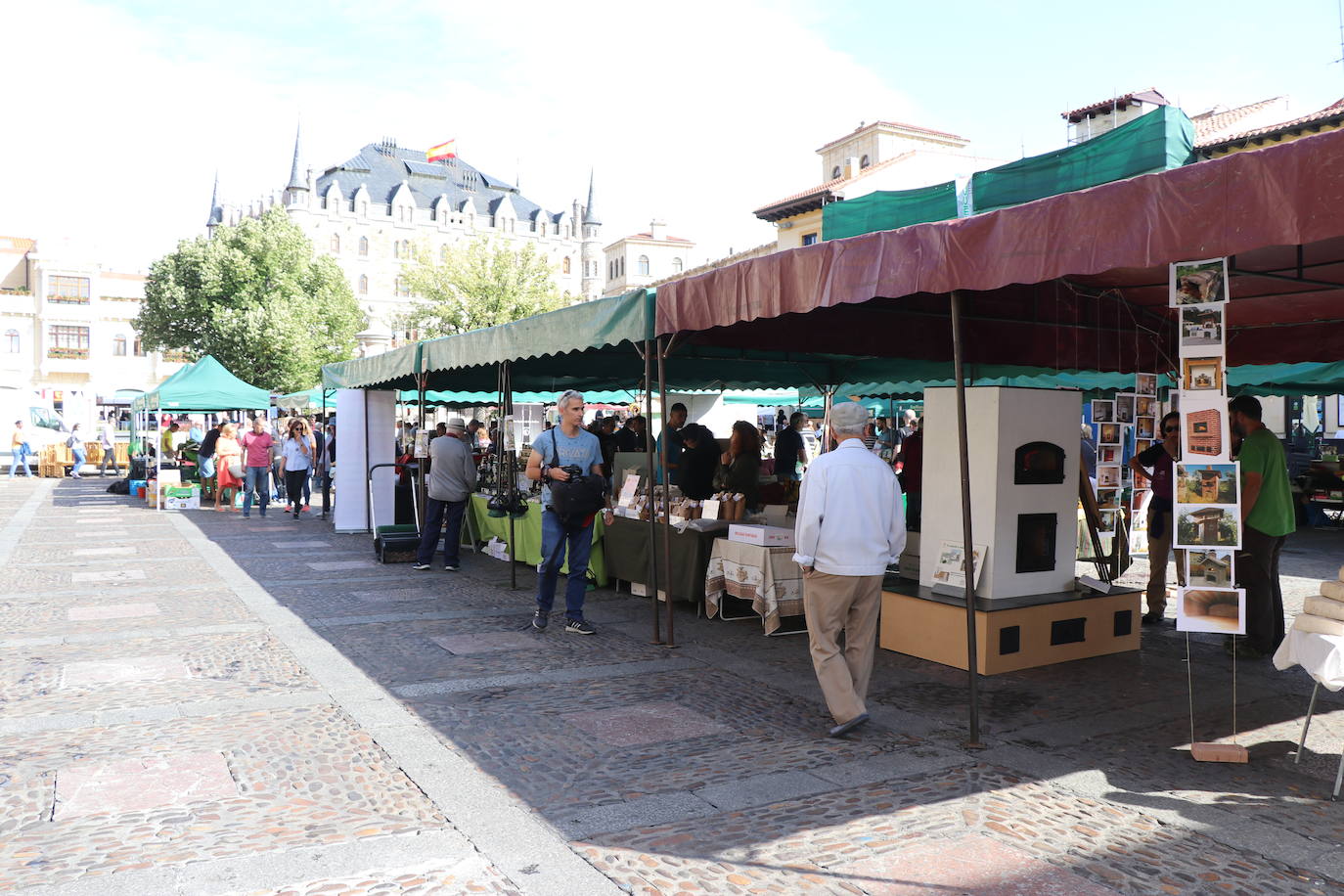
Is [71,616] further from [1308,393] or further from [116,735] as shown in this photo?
[1308,393]

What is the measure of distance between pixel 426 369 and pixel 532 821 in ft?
26.8

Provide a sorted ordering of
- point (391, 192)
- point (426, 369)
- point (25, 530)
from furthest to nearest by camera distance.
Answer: point (391, 192) < point (25, 530) < point (426, 369)

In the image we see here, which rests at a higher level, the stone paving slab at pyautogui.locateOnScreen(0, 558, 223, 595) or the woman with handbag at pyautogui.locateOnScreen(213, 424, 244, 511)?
the woman with handbag at pyautogui.locateOnScreen(213, 424, 244, 511)

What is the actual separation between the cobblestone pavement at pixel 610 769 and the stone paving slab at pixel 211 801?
17 millimetres

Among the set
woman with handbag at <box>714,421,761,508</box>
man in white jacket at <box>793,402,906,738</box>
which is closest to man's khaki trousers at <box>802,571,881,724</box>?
man in white jacket at <box>793,402,906,738</box>

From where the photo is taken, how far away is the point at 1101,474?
7.13 m

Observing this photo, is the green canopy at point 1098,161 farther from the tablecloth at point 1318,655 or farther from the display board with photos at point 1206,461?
the tablecloth at point 1318,655

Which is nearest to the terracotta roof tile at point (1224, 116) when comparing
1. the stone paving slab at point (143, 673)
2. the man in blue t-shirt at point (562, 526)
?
the man in blue t-shirt at point (562, 526)

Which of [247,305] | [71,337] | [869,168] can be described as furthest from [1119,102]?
[71,337]

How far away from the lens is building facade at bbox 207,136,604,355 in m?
90.4

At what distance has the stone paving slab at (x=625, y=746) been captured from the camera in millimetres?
4312

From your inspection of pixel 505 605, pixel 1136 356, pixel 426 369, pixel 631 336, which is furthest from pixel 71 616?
pixel 1136 356

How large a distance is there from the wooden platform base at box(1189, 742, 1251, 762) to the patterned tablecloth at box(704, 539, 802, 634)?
3208 millimetres

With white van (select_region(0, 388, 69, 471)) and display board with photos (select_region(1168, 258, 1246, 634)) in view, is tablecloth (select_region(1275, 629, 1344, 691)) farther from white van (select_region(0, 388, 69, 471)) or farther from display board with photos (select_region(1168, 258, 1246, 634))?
white van (select_region(0, 388, 69, 471))
